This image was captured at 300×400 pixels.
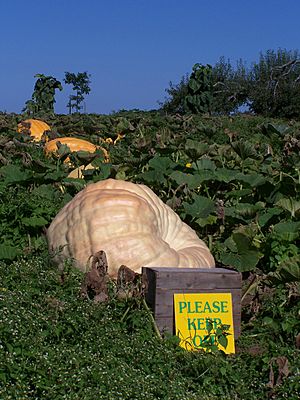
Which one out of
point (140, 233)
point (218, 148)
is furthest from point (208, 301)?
point (218, 148)

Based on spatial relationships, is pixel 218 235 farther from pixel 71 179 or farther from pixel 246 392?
pixel 246 392

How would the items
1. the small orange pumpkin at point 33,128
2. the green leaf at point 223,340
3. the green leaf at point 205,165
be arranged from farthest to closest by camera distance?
the small orange pumpkin at point 33,128, the green leaf at point 205,165, the green leaf at point 223,340

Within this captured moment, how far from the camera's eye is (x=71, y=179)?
6.64 metres

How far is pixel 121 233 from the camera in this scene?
16.9ft

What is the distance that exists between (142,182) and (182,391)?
3200 mm

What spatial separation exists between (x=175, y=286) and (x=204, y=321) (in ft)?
0.86

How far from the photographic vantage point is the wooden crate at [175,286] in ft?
15.0

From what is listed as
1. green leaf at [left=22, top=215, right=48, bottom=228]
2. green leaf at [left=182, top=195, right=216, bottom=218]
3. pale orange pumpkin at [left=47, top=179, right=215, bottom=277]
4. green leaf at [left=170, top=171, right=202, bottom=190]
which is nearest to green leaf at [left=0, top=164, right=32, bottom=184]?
green leaf at [left=22, top=215, right=48, bottom=228]

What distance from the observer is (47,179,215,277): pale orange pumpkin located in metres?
5.08

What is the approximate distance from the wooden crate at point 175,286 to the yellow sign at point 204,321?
0.12 ft

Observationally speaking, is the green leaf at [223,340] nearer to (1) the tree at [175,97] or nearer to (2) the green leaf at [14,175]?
(2) the green leaf at [14,175]

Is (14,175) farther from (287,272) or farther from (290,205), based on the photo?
(287,272)

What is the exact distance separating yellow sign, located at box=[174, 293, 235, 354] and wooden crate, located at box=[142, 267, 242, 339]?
4 centimetres

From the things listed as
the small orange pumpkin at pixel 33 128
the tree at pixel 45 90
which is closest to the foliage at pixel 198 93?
the tree at pixel 45 90
